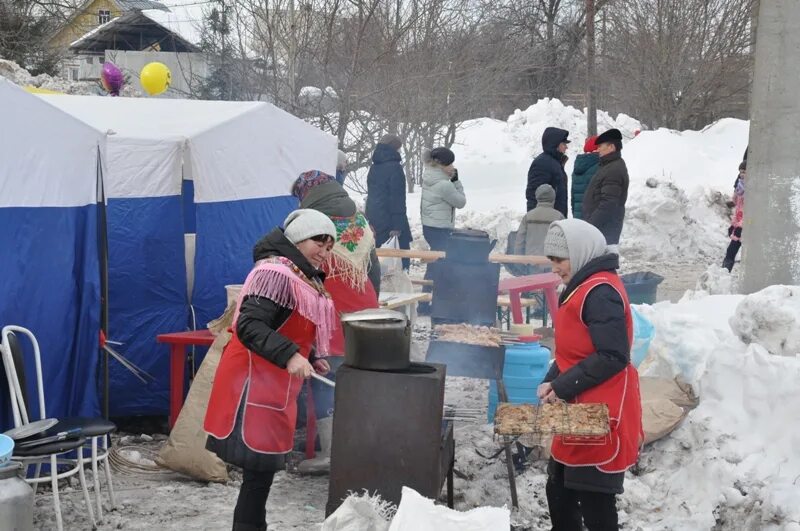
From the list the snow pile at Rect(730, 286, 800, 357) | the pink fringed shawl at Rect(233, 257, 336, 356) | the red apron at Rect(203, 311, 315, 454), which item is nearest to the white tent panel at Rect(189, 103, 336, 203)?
the pink fringed shawl at Rect(233, 257, 336, 356)

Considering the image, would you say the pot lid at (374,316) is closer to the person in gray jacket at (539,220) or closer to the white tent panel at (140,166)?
the white tent panel at (140,166)

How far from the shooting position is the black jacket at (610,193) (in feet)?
30.3

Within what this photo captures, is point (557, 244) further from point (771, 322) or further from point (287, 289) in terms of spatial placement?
point (771, 322)

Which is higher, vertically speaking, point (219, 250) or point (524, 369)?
point (219, 250)

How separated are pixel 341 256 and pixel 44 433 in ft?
7.09

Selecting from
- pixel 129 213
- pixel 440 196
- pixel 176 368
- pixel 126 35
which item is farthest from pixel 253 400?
pixel 126 35

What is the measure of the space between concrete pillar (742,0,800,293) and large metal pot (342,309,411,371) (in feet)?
16.2

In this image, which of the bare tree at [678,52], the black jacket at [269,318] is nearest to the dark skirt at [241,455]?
the black jacket at [269,318]

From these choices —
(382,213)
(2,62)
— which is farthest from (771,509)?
(2,62)

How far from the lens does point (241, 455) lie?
4.14m

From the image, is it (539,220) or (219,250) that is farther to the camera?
(539,220)

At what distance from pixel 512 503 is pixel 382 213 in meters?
6.33

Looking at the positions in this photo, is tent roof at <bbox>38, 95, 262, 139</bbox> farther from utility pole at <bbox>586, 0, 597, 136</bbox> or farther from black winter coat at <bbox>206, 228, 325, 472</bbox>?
utility pole at <bbox>586, 0, 597, 136</bbox>

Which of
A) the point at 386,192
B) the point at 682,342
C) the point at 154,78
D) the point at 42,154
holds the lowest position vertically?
the point at 682,342
